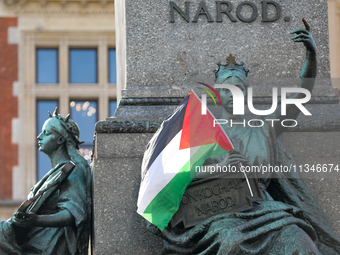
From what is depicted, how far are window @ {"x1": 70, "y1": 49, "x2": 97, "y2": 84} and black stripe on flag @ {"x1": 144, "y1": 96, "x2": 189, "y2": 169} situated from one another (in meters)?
24.1

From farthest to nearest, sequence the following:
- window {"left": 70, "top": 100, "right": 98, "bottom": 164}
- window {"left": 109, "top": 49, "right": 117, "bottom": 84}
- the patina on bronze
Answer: window {"left": 109, "top": 49, "right": 117, "bottom": 84}, window {"left": 70, "top": 100, "right": 98, "bottom": 164}, the patina on bronze

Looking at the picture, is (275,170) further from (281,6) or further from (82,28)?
(82,28)

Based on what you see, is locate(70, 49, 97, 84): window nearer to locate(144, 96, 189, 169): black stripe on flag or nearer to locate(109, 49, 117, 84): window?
locate(109, 49, 117, 84): window

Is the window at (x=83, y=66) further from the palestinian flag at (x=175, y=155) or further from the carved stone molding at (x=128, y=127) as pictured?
the palestinian flag at (x=175, y=155)

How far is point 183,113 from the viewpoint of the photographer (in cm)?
727

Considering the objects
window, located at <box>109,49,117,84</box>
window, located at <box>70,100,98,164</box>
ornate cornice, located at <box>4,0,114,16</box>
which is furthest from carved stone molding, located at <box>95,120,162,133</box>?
ornate cornice, located at <box>4,0,114,16</box>

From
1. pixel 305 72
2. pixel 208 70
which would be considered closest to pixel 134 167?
pixel 208 70

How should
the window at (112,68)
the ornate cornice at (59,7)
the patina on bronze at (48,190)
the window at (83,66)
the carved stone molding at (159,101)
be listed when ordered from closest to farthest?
the patina on bronze at (48,190)
the carved stone molding at (159,101)
the window at (112,68)
the window at (83,66)
the ornate cornice at (59,7)

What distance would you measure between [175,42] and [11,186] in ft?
73.5

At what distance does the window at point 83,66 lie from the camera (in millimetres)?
31312

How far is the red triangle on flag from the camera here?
716 cm

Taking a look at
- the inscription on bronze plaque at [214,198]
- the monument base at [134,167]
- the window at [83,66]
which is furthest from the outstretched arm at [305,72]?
the window at [83,66]

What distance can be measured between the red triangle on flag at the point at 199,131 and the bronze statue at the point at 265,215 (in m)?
0.18

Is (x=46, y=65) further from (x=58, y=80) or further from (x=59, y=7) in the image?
(x=59, y=7)
